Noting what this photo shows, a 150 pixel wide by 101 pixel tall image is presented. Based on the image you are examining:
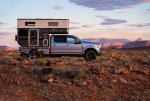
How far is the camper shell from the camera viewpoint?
29.9 m

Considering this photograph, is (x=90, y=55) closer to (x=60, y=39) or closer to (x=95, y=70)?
(x=60, y=39)

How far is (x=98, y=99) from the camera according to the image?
19422 mm

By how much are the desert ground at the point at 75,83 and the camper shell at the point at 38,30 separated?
22.8ft

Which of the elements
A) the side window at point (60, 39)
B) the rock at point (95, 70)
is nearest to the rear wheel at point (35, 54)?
the side window at point (60, 39)

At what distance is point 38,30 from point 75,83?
1016cm

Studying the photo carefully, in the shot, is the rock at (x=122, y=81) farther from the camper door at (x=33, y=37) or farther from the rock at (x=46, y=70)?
the camper door at (x=33, y=37)

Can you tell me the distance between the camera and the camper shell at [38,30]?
29936mm

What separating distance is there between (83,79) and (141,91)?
2.67 meters

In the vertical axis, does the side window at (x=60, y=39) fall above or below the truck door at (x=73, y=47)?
above

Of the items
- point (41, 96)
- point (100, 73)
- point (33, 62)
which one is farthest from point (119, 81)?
point (33, 62)

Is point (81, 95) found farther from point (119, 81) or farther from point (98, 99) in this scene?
point (119, 81)

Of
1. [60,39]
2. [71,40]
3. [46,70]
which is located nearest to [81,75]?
[46,70]

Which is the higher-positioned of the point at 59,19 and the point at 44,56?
the point at 59,19

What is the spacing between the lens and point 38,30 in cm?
3017
